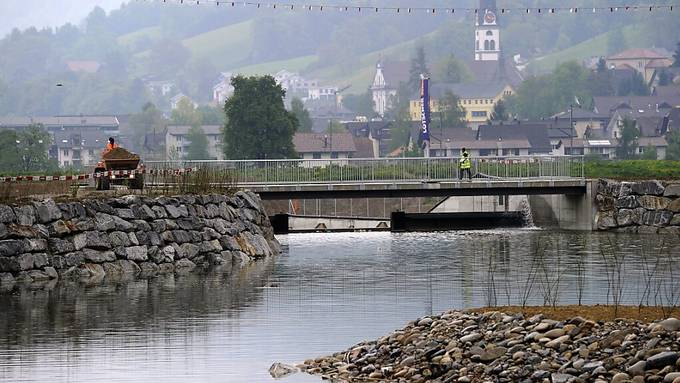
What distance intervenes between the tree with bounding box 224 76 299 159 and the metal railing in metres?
42.2

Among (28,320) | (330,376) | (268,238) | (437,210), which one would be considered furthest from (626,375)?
(437,210)

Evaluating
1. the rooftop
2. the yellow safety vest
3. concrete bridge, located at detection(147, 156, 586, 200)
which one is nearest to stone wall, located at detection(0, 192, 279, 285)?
concrete bridge, located at detection(147, 156, 586, 200)

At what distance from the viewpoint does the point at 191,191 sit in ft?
174

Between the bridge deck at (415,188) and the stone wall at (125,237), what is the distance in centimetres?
1211

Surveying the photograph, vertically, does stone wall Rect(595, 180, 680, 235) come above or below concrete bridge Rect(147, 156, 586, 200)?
below

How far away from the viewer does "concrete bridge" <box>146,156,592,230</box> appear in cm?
6744

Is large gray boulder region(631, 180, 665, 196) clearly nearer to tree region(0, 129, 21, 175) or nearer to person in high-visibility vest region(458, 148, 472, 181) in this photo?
person in high-visibility vest region(458, 148, 472, 181)

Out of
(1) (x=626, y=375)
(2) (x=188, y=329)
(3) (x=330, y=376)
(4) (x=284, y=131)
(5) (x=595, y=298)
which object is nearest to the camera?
(1) (x=626, y=375)

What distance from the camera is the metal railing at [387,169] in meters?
69.7

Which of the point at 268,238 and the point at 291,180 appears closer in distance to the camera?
the point at 268,238

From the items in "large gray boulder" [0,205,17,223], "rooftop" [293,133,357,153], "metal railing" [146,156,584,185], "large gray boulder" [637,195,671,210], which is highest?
"rooftop" [293,133,357,153]

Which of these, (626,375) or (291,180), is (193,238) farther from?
(626,375)

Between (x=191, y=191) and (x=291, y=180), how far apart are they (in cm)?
1748

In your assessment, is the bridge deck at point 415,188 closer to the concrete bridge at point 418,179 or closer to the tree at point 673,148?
the concrete bridge at point 418,179
